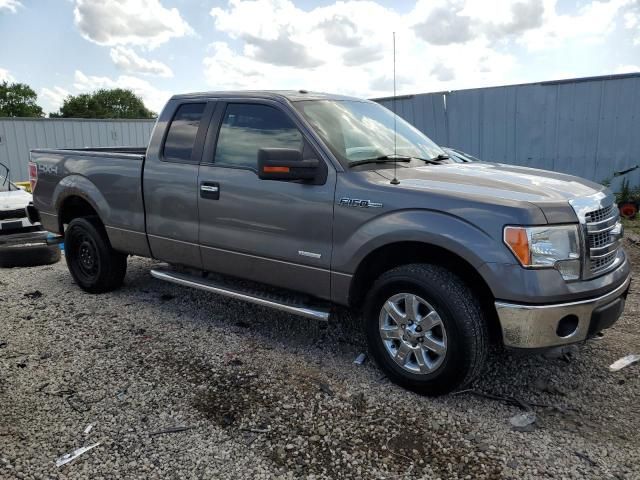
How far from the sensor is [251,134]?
4094 millimetres

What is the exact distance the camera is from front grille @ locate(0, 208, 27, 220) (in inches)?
305

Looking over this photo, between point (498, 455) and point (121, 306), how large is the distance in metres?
3.78

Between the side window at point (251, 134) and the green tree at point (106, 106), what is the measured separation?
3020 inches

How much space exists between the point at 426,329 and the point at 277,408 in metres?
1.04

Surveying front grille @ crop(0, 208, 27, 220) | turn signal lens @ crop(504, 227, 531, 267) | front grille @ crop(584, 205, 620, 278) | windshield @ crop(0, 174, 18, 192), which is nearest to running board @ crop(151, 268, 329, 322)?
turn signal lens @ crop(504, 227, 531, 267)

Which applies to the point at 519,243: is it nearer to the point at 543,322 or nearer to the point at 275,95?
the point at 543,322

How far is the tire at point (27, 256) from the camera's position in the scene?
267 inches

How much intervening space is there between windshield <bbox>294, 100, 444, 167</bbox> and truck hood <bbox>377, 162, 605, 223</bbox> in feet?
0.87

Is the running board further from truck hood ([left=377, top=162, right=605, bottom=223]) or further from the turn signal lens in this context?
the turn signal lens

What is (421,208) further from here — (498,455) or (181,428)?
(181,428)

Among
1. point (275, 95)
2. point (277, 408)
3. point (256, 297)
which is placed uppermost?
point (275, 95)

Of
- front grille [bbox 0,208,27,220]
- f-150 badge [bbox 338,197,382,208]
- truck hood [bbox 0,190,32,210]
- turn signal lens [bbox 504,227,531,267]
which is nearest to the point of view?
turn signal lens [bbox 504,227,531,267]

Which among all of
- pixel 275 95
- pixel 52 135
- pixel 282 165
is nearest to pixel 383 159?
pixel 282 165

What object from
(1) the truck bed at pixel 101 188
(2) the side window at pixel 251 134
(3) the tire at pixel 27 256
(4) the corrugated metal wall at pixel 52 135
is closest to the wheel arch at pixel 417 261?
(2) the side window at pixel 251 134
